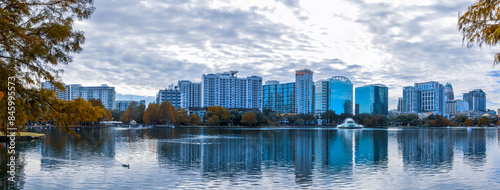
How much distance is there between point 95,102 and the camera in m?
130

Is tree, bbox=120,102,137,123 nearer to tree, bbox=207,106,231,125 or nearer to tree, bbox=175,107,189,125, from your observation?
tree, bbox=175,107,189,125

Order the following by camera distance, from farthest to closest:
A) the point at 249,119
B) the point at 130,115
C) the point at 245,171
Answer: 1. the point at 130,115
2. the point at 249,119
3. the point at 245,171

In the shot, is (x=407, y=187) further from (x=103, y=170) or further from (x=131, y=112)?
(x=131, y=112)

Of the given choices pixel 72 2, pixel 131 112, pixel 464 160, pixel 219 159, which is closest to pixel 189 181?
pixel 219 159

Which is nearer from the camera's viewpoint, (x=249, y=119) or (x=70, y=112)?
(x=70, y=112)

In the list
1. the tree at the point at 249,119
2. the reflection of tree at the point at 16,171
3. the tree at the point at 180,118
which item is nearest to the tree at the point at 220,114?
the tree at the point at 249,119

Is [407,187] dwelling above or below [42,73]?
below

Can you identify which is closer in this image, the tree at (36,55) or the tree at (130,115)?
the tree at (36,55)

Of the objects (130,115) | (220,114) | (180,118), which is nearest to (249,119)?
(220,114)

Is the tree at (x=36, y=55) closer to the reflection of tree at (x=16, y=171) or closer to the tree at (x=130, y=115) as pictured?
the reflection of tree at (x=16, y=171)

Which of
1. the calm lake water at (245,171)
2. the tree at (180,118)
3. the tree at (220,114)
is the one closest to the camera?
the calm lake water at (245,171)

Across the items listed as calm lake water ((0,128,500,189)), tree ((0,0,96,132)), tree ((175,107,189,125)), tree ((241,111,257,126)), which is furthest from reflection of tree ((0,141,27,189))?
tree ((241,111,257,126))

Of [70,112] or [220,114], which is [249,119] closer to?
[220,114]

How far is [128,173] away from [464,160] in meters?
27.4
